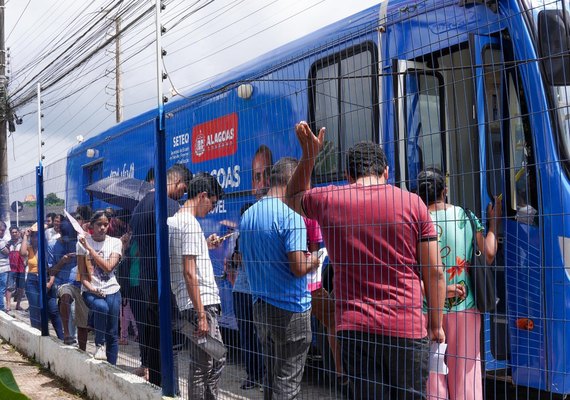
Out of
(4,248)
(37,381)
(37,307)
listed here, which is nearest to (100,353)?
(37,381)

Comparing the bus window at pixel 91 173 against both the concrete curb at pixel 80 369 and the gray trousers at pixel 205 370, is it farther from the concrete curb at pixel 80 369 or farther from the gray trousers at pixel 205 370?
the gray trousers at pixel 205 370

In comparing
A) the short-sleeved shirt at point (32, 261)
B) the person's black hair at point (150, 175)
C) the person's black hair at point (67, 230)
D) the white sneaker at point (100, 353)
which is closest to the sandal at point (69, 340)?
the white sneaker at point (100, 353)

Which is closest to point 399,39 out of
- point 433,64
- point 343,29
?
point 433,64

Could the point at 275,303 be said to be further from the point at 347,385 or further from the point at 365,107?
the point at 365,107

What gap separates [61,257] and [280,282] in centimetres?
444

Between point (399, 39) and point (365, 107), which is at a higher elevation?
point (399, 39)

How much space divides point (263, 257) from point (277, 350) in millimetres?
525

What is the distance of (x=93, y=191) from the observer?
20.3 feet

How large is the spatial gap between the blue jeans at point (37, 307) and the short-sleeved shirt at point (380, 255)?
559cm

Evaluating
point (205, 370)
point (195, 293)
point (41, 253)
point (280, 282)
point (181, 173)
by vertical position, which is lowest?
point (205, 370)

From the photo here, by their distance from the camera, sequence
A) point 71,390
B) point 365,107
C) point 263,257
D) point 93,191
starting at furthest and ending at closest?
point 71,390, point 93,191, point 263,257, point 365,107

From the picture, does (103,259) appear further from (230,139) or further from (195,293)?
(230,139)

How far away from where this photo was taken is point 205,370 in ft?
14.3

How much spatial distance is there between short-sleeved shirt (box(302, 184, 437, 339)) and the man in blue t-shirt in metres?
0.56
